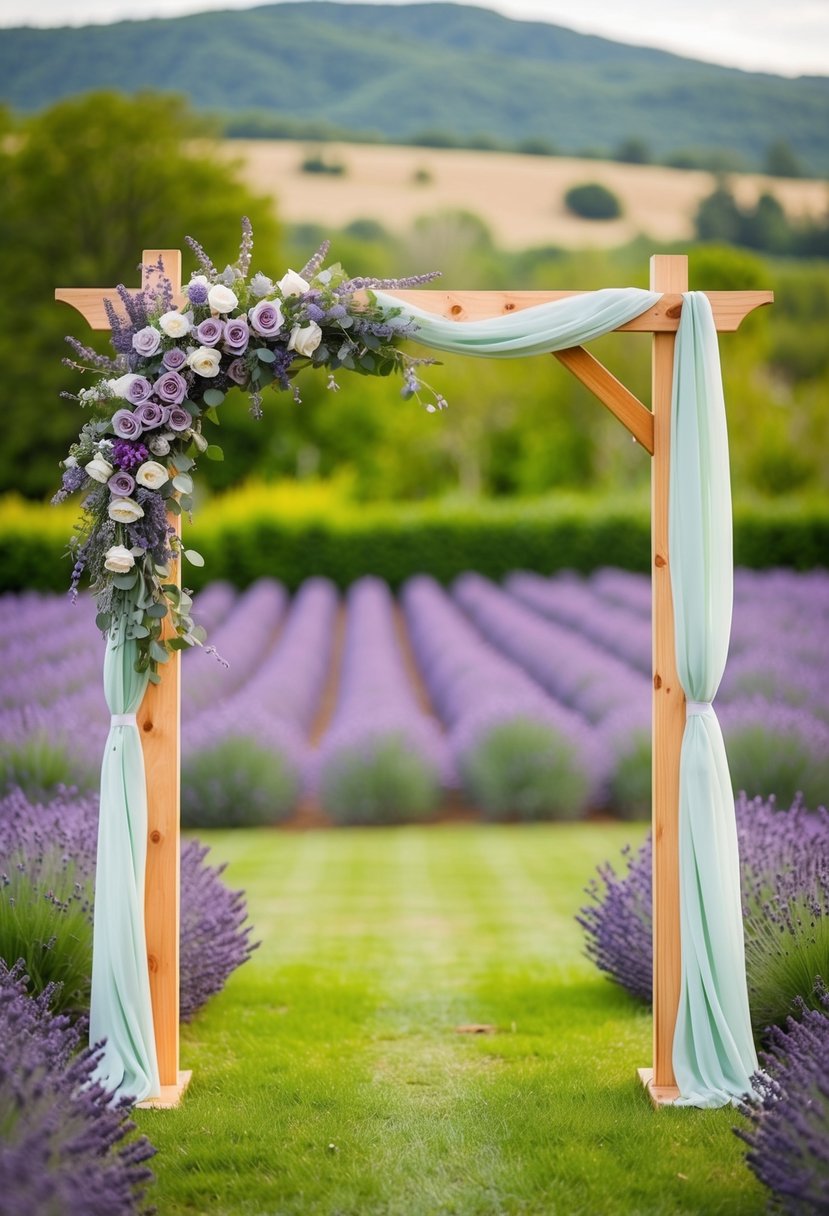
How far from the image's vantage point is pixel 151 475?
150 inches

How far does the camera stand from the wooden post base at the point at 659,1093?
149 inches

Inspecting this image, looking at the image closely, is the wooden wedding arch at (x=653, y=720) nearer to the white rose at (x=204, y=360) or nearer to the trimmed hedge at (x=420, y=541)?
the white rose at (x=204, y=360)

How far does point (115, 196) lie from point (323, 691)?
75.0 ft

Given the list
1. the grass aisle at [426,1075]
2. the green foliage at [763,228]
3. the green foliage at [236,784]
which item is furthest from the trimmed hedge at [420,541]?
the green foliage at [763,228]

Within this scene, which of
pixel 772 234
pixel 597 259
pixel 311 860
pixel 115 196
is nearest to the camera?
pixel 311 860

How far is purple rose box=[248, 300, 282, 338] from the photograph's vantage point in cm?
388

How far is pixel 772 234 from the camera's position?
58469 millimetres

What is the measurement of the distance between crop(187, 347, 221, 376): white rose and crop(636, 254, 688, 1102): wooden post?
132cm

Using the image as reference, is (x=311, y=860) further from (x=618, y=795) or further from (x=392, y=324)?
(x=392, y=324)

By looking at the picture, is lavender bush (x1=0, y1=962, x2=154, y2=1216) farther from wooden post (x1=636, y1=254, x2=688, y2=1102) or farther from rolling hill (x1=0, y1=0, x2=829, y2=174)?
rolling hill (x1=0, y1=0, x2=829, y2=174)

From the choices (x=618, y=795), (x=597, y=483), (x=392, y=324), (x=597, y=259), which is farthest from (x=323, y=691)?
(x=597, y=259)

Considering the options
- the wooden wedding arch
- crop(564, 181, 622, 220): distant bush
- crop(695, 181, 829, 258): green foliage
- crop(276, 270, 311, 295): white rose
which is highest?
crop(564, 181, 622, 220): distant bush

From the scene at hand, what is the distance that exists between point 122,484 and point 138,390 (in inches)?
11.3

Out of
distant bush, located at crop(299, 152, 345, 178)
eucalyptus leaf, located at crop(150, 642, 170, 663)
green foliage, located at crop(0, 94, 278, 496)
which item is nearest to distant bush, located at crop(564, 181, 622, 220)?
distant bush, located at crop(299, 152, 345, 178)
